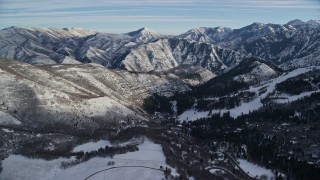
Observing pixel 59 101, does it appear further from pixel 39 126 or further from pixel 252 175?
pixel 252 175

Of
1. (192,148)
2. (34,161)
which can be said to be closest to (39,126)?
(34,161)

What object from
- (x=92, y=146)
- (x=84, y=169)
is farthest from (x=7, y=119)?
(x=84, y=169)

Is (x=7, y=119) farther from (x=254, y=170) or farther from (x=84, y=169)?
(x=254, y=170)

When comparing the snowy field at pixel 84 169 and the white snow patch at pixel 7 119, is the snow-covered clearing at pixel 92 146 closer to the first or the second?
the snowy field at pixel 84 169

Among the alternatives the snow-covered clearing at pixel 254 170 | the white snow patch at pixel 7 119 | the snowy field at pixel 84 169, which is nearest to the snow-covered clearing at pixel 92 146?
the snowy field at pixel 84 169

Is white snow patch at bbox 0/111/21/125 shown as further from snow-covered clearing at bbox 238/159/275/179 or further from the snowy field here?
snow-covered clearing at bbox 238/159/275/179

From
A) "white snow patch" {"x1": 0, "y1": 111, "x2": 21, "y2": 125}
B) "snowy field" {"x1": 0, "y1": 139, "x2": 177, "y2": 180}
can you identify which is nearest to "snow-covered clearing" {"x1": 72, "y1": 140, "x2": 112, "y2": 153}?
"snowy field" {"x1": 0, "y1": 139, "x2": 177, "y2": 180}
